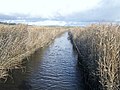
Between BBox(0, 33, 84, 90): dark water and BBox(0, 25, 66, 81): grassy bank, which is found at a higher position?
BBox(0, 25, 66, 81): grassy bank

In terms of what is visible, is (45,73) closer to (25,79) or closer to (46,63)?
(25,79)

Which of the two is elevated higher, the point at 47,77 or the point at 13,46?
the point at 13,46

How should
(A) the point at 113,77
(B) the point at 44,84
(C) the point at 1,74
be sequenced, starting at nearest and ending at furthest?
(A) the point at 113,77, (C) the point at 1,74, (B) the point at 44,84

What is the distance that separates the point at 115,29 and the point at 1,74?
299 inches

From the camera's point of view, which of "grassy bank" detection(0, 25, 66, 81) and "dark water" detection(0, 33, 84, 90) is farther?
"grassy bank" detection(0, 25, 66, 81)

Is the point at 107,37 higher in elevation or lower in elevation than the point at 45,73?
higher

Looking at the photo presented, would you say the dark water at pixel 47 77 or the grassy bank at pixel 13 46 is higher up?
the grassy bank at pixel 13 46

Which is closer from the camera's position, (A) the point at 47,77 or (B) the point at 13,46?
(A) the point at 47,77

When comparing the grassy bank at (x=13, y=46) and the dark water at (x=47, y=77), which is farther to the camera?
the grassy bank at (x=13, y=46)

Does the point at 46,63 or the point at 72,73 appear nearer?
the point at 72,73

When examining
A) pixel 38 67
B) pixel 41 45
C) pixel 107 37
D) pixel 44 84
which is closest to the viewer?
pixel 107 37

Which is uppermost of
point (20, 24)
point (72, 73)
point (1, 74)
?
point (20, 24)

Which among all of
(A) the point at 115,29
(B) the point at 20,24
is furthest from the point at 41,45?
(A) the point at 115,29

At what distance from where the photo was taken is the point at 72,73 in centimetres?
2216
